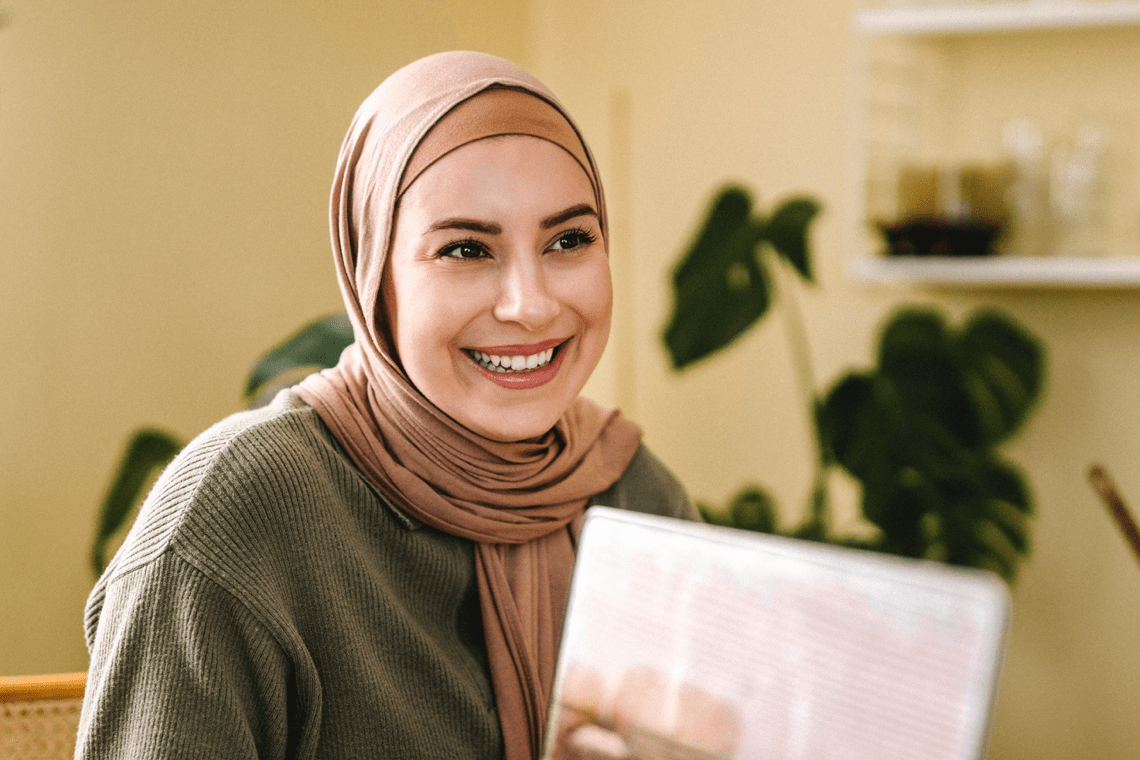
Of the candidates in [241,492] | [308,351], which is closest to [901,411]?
[308,351]

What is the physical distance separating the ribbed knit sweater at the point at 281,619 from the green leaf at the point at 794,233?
3.99ft

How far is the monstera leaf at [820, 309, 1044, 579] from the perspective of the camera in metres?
2.01

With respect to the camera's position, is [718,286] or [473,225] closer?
[473,225]

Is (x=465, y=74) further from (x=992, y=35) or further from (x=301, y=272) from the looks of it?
(x=992, y=35)

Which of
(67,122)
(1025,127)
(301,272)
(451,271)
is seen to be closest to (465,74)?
(451,271)

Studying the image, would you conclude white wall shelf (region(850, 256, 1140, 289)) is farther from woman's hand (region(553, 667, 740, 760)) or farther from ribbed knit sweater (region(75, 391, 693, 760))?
woman's hand (region(553, 667, 740, 760))

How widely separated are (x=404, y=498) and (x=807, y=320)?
1.63m

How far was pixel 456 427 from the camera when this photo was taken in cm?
89

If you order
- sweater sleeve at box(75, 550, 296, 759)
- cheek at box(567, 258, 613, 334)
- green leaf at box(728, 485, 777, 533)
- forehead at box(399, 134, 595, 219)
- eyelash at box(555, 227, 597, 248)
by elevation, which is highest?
forehead at box(399, 134, 595, 219)

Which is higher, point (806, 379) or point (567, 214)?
point (567, 214)

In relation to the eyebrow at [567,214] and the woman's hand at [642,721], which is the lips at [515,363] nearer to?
the eyebrow at [567,214]

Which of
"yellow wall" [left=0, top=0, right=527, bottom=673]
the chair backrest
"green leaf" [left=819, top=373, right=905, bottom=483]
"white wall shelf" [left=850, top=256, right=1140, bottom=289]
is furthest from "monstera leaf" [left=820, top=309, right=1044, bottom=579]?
the chair backrest

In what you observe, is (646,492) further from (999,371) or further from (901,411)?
(999,371)

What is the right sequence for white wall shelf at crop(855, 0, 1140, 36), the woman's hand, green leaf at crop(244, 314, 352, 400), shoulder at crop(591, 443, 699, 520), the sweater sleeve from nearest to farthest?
the woman's hand → the sweater sleeve → shoulder at crop(591, 443, 699, 520) → green leaf at crop(244, 314, 352, 400) → white wall shelf at crop(855, 0, 1140, 36)
